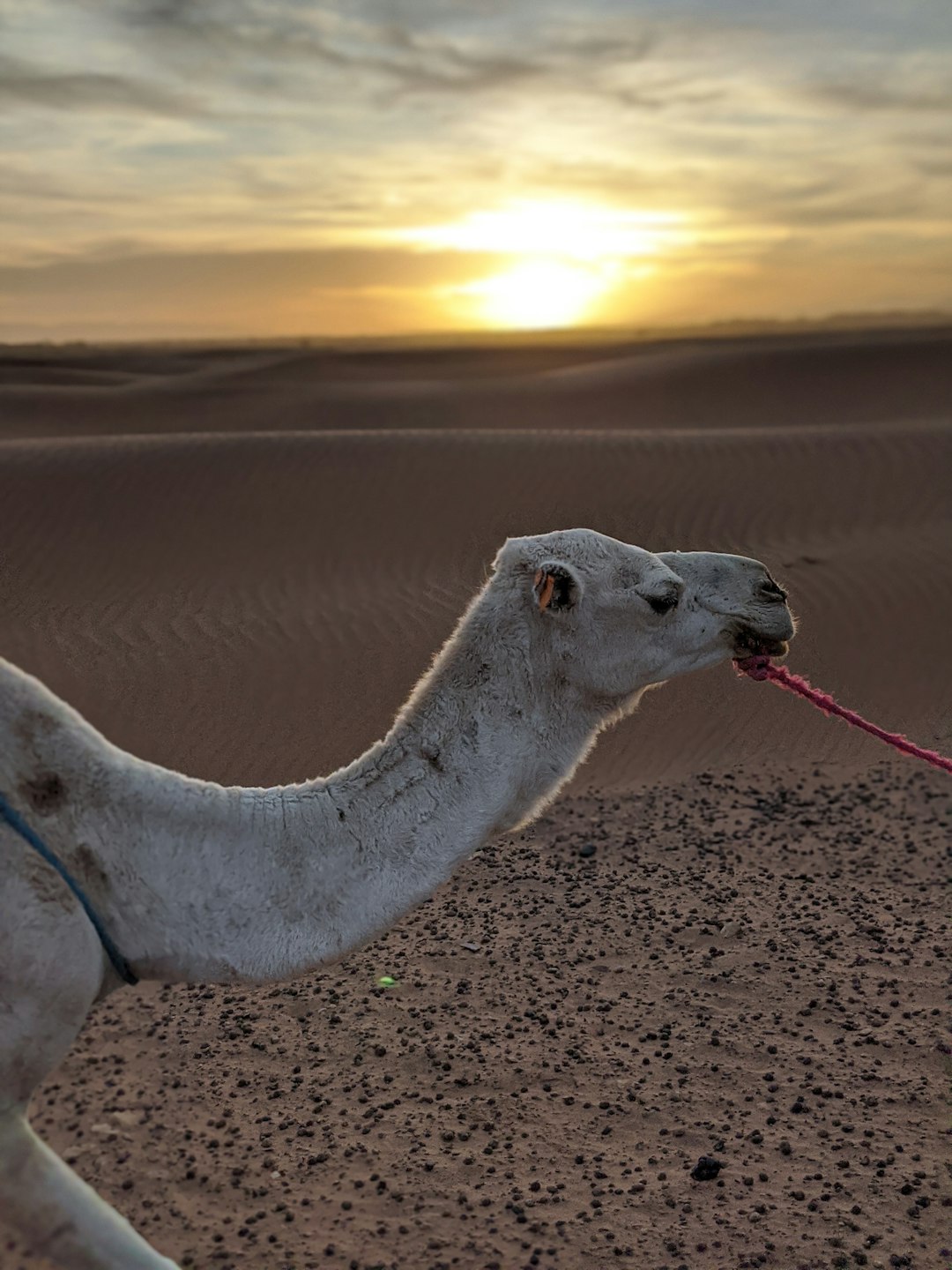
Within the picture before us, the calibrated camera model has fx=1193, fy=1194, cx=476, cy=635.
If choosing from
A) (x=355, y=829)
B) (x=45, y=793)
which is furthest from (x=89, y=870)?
(x=355, y=829)

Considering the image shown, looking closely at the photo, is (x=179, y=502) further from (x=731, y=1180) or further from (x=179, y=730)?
(x=731, y=1180)

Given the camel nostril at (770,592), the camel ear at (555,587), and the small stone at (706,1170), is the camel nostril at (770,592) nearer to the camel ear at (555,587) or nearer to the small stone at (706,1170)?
the camel ear at (555,587)

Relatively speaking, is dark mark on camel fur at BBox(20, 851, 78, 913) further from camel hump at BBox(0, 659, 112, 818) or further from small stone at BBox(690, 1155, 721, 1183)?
small stone at BBox(690, 1155, 721, 1183)

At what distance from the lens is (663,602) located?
3.49 m

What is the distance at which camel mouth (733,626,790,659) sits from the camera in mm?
3613

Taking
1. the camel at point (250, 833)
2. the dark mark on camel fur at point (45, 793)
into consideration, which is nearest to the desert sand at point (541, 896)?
the camel at point (250, 833)

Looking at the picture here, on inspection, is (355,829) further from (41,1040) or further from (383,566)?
(383,566)

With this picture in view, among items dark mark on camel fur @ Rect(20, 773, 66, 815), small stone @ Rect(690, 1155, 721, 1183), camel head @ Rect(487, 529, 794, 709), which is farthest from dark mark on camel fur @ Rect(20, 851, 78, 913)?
small stone @ Rect(690, 1155, 721, 1183)

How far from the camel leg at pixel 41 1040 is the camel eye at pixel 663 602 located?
1.78 meters

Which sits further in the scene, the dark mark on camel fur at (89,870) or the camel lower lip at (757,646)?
the camel lower lip at (757,646)

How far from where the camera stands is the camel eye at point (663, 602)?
137 inches

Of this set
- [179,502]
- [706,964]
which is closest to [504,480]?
[179,502]

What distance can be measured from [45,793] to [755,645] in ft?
6.83

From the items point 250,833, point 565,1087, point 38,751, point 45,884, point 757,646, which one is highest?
point 757,646
